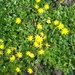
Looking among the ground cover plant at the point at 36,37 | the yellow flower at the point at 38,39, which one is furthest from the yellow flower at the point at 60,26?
the yellow flower at the point at 38,39

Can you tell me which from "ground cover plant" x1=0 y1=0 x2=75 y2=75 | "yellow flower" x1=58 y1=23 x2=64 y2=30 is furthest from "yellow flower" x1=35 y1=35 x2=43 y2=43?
"yellow flower" x1=58 y1=23 x2=64 y2=30

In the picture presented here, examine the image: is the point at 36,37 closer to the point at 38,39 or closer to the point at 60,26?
the point at 38,39

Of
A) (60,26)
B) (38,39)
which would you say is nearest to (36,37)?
(38,39)

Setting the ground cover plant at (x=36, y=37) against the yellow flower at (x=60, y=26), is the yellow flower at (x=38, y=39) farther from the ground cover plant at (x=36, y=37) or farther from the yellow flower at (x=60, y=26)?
the yellow flower at (x=60, y=26)

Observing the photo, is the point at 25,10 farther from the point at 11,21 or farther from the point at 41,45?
the point at 41,45

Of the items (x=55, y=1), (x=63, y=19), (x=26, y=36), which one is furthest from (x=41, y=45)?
(x=55, y=1)

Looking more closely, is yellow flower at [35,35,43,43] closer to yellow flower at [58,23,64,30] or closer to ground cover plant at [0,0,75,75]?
ground cover plant at [0,0,75,75]

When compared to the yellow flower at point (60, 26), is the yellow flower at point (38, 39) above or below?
below

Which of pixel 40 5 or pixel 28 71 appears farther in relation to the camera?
pixel 40 5
